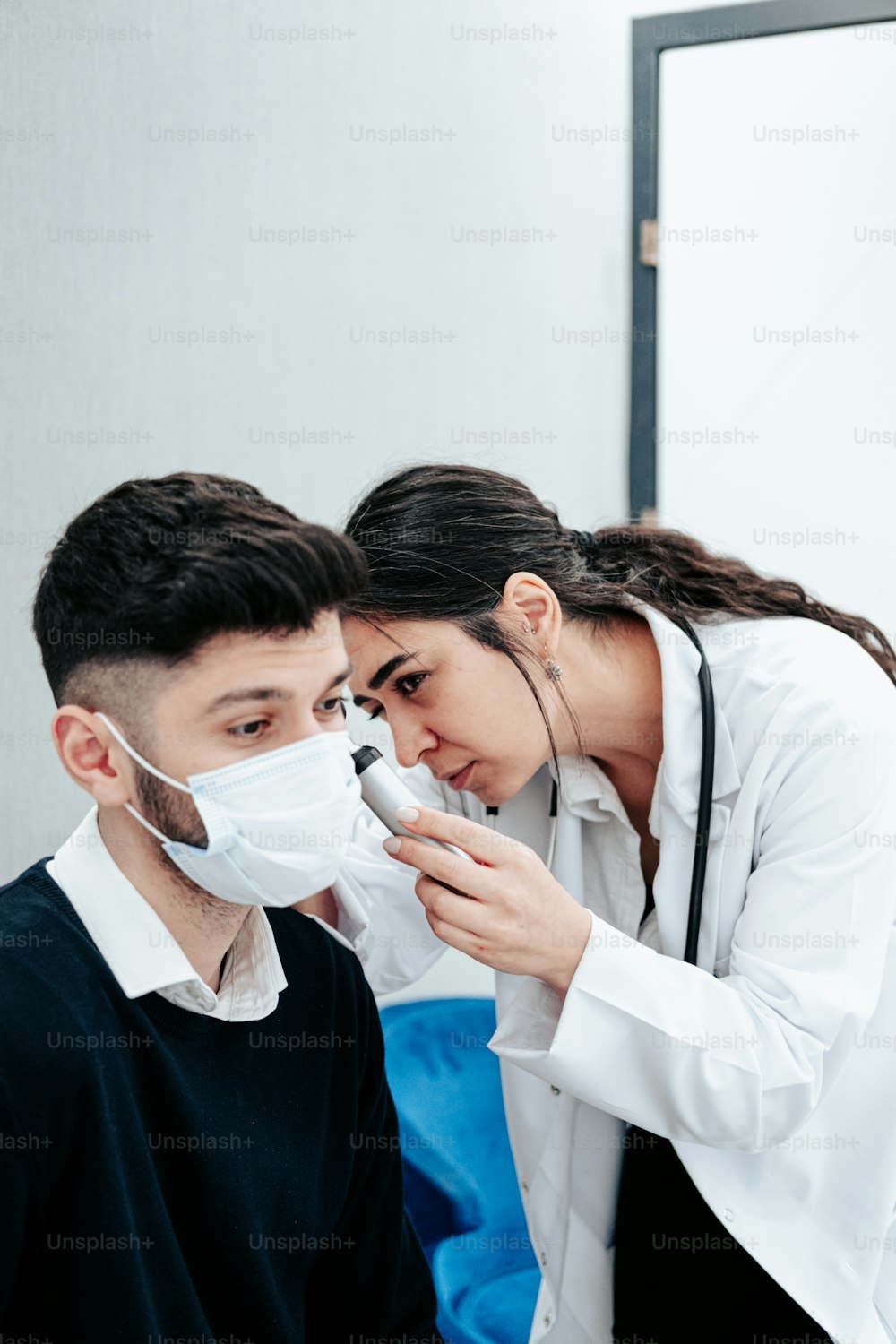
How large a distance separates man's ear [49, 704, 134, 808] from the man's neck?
44 mm

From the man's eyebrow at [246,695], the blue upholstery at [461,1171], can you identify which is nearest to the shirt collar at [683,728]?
the man's eyebrow at [246,695]

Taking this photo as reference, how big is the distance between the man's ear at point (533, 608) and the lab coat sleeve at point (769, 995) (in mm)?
354

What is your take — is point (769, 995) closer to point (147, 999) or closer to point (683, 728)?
point (683, 728)

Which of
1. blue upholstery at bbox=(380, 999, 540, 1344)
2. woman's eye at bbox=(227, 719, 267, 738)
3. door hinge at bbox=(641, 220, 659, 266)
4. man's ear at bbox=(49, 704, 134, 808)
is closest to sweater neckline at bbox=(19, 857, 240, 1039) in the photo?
man's ear at bbox=(49, 704, 134, 808)

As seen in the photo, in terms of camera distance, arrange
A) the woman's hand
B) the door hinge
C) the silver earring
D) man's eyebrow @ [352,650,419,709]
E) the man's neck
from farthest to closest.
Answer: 1. the door hinge
2. the silver earring
3. man's eyebrow @ [352,650,419,709]
4. the woman's hand
5. the man's neck

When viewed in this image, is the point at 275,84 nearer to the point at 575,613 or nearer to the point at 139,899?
the point at 575,613

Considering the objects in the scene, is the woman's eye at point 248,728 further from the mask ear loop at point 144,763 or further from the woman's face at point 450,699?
the woman's face at point 450,699

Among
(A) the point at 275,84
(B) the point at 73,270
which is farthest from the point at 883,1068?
(A) the point at 275,84

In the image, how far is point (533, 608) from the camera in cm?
151

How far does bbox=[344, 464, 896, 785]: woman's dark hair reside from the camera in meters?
1.44

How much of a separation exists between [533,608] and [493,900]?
0.40 metres

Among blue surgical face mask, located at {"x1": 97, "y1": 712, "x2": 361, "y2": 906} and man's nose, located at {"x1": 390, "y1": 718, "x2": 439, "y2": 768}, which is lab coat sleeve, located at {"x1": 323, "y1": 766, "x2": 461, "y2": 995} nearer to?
man's nose, located at {"x1": 390, "y1": 718, "x2": 439, "y2": 768}

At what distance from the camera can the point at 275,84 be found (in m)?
2.10

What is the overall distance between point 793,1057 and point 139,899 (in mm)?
734
